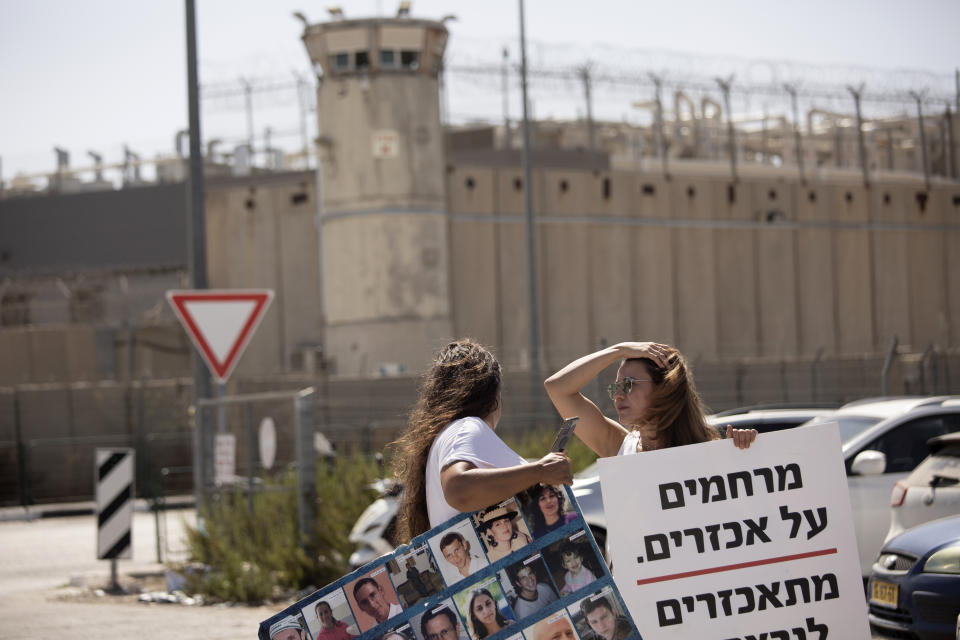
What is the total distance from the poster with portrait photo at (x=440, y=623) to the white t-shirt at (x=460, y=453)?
0.94ft

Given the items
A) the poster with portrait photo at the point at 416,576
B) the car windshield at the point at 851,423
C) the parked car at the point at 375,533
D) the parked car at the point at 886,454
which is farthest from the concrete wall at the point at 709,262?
the poster with portrait photo at the point at 416,576

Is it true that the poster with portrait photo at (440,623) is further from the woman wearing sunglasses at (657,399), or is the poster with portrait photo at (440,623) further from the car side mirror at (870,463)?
the car side mirror at (870,463)

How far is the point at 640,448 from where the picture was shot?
16.3 feet

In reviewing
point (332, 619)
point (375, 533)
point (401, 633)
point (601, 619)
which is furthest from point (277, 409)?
point (601, 619)

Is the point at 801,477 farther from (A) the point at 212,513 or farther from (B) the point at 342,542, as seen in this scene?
(A) the point at 212,513

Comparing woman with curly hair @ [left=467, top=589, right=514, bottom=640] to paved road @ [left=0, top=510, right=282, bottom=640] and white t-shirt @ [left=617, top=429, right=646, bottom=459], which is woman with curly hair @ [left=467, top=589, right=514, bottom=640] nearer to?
white t-shirt @ [left=617, top=429, right=646, bottom=459]

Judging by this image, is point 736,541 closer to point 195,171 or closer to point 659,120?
point 195,171

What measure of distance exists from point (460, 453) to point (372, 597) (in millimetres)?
588

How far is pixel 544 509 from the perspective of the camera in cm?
423

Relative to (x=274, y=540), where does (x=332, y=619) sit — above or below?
above

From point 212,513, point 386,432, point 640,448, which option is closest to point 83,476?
point 386,432

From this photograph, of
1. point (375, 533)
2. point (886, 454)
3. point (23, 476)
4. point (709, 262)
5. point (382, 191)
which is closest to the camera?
point (886, 454)

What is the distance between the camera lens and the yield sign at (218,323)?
40.1 feet

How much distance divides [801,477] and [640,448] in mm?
614
